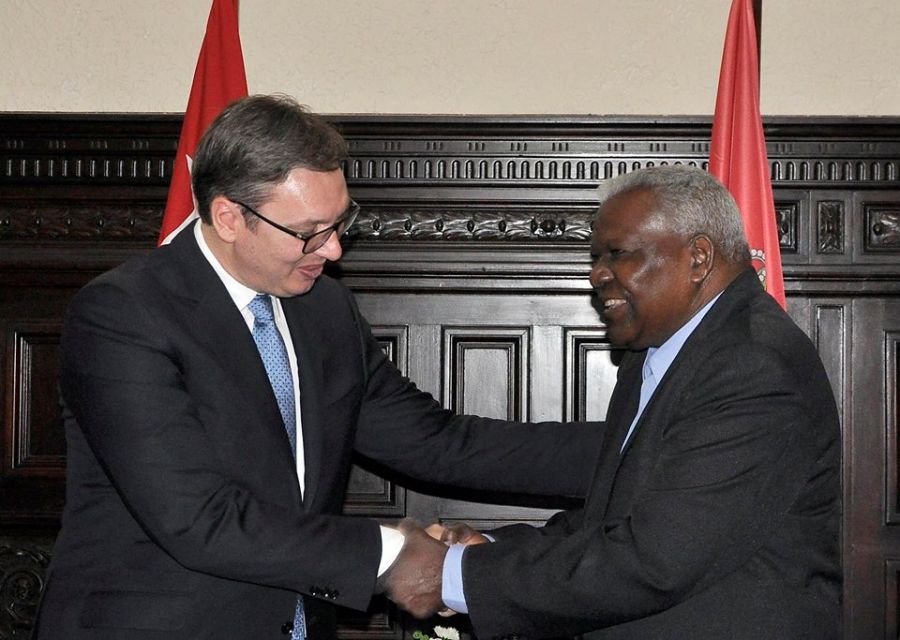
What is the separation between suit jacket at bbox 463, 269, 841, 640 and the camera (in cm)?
225

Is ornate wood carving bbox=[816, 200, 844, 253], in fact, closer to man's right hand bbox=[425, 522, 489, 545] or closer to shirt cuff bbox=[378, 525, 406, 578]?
man's right hand bbox=[425, 522, 489, 545]

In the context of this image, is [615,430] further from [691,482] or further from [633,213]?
[633,213]

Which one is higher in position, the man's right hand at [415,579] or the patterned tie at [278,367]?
the patterned tie at [278,367]

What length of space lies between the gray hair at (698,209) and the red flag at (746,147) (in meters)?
1.36

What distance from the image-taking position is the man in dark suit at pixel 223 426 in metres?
2.38

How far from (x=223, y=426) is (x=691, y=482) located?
1.01 metres

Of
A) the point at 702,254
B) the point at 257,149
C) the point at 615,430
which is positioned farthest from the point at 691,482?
the point at 257,149

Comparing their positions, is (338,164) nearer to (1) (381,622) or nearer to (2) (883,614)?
(1) (381,622)

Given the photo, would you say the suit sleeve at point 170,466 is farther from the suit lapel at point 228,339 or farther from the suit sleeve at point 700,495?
the suit sleeve at point 700,495

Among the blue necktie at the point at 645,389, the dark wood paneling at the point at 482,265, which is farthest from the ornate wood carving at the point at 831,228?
the blue necktie at the point at 645,389

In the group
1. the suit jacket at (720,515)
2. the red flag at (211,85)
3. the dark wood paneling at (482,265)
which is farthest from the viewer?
the dark wood paneling at (482,265)

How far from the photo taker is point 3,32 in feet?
14.9

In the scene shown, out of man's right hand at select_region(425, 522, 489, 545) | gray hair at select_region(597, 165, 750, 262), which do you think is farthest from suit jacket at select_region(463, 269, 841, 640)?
man's right hand at select_region(425, 522, 489, 545)

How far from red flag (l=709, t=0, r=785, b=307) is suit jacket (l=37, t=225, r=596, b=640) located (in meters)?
1.86
